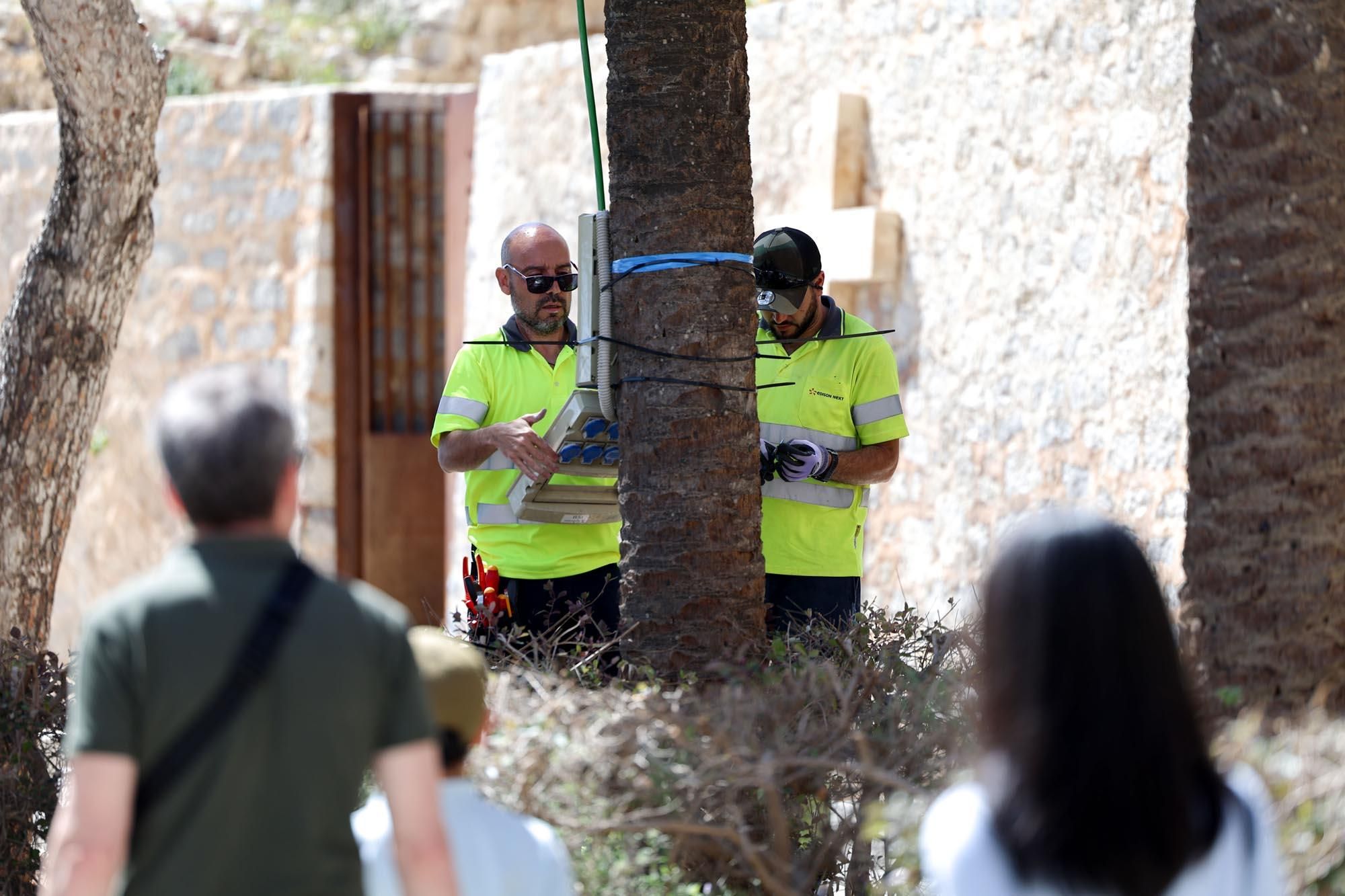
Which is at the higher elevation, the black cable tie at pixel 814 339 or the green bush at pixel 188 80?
the green bush at pixel 188 80

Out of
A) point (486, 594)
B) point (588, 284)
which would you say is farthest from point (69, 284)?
point (588, 284)

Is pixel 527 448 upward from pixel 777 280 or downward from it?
downward

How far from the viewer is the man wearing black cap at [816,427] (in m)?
4.66

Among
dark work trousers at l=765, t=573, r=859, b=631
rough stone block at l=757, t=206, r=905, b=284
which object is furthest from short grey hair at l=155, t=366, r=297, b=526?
rough stone block at l=757, t=206, r=905, b=284

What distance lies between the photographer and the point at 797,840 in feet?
9.95

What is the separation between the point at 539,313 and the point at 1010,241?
2.59 m

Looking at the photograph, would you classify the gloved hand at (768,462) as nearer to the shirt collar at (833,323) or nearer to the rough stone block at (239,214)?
the shirt collar at (833,323)

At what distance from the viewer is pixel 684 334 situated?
3.86 m

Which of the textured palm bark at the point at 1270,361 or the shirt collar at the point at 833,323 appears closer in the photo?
the textured palm bark at the point at 1270,361

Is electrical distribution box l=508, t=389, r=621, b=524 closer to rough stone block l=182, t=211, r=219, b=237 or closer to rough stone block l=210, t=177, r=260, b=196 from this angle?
rough stone block l=210, t=177, r=260, b=196

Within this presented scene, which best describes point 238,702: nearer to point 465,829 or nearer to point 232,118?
point 465,829

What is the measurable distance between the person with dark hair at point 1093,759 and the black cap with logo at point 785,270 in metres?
2.81

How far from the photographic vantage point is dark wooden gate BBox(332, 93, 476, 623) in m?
9.84

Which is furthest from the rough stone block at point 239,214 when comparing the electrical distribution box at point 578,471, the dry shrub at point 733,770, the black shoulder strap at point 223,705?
the black shoulder strap at point 223,705
